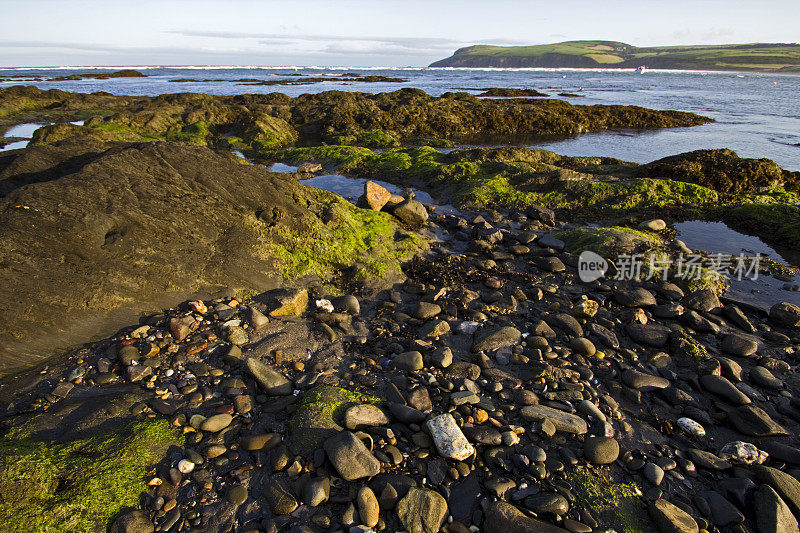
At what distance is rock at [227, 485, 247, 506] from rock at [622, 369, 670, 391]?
158 inches

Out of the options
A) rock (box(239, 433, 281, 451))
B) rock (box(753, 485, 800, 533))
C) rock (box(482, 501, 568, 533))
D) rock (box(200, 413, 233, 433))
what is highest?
rock (box(200, 413, 233, 433))

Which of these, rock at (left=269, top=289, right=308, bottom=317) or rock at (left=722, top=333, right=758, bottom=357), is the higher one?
rock at (left=269, top=289, right=308, bottom=317)

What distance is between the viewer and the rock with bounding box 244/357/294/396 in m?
3.86

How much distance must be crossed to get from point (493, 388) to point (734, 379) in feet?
9.78

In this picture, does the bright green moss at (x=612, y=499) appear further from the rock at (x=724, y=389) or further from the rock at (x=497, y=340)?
the rock at (x=724, y=389)

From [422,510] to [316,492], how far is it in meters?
0.78

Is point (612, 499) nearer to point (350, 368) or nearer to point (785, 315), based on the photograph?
point (350, 368)

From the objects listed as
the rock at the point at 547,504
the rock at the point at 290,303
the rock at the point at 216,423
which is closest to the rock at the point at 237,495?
the rock at the point at 216,423

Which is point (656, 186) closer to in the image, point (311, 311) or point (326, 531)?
point (311, 311)

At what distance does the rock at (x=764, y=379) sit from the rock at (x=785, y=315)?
5.15 feet

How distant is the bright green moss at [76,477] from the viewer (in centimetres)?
250

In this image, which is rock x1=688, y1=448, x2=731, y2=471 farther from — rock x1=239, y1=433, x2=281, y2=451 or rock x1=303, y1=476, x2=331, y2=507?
rock x1=239, y1=433, x2=281, y2=451

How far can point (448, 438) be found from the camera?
327 cm

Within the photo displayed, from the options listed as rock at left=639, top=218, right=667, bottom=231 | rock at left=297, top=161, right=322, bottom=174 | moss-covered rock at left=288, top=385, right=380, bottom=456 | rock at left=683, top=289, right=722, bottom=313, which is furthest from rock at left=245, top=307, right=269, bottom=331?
rock at left=297, top=161, right=322, bottom=174
